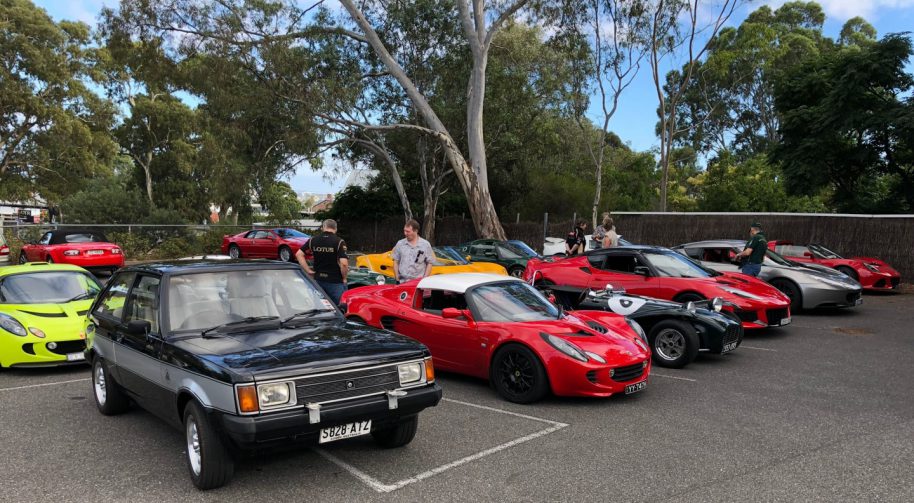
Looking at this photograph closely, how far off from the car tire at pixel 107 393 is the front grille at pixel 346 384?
8.40 feet

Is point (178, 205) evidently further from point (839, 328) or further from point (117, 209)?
point (839, 328)

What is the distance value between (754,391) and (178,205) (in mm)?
46324

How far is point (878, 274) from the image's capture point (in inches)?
620

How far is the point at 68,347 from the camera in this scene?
7516mm

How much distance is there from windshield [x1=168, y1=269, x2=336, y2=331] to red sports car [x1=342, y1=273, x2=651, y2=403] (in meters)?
1.76

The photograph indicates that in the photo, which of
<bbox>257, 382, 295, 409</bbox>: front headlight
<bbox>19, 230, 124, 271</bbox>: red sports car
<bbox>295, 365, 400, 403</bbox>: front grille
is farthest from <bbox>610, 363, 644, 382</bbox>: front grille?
<bbox>19, 230, 124, 271</bbox>: red sports car

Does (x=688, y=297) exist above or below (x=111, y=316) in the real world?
below

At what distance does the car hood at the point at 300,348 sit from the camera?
13.0 ft

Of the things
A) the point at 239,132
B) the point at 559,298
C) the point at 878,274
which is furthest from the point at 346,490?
the point at 239,132

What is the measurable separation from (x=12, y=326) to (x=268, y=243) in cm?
1843

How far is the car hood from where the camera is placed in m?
3.98

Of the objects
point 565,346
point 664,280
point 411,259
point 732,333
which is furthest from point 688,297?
point 565,346

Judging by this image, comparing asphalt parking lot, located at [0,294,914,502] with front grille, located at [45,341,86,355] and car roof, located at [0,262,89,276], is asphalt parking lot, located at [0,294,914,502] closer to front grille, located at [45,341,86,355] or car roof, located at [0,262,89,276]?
front grille, located at [45,341,86,355]

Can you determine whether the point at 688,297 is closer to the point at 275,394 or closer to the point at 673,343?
the point at 673,343
